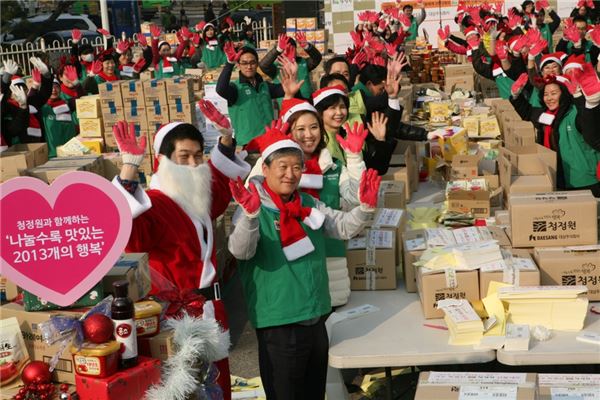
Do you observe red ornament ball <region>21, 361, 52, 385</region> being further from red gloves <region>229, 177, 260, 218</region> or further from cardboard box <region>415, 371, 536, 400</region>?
cardboard box <region>415, 371, 536, 400</region>

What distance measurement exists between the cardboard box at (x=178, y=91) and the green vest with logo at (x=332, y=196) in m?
4.88

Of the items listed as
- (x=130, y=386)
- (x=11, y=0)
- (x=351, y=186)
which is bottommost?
(x=130, y=386)

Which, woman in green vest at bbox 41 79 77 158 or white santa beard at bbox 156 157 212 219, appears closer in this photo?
white santa beard at bbox 156 157 212 219

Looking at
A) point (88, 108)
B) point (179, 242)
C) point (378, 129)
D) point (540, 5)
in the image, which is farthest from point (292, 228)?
point (540, 5)

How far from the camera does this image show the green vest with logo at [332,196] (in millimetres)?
4406

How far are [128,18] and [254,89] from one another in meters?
19.0

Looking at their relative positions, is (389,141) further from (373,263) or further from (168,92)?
(168,92)

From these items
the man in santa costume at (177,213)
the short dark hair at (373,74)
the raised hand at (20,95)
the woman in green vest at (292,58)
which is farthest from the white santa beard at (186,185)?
the raised hand at (20,95)

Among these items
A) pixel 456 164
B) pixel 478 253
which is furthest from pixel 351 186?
pixel 456 164

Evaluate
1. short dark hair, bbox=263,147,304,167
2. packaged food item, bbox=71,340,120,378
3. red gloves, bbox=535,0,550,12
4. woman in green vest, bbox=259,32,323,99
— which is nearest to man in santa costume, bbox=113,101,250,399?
short dark hair, bbox=263,147,304,167

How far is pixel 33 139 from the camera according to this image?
359 inches

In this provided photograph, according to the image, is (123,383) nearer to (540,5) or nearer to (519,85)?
(519,85)

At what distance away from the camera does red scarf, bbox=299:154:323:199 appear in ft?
14.7

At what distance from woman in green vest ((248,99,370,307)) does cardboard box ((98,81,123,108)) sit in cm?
481
